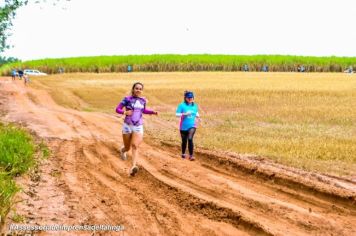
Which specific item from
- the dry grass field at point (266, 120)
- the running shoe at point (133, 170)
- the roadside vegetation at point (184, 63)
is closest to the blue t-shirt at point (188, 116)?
the dry grass field at point (266, 120)

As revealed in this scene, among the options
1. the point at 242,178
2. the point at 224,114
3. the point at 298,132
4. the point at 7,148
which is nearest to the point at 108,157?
the point at 7,148

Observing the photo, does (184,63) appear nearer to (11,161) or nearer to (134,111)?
(134,111)

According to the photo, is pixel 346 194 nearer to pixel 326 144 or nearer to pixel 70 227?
pixel 70 227

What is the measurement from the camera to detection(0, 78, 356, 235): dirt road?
27.2ft

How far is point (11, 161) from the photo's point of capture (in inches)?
455

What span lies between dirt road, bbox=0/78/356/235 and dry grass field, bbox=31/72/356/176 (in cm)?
Answer: 161

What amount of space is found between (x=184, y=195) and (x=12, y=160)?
3.60 meters

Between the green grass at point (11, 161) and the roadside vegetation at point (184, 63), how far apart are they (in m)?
75.5

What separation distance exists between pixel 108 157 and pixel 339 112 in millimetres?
16433

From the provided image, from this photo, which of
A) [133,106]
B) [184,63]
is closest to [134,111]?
[133,106]

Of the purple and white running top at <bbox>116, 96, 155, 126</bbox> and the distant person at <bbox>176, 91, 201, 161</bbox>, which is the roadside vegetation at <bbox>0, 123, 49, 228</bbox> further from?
the distant person at <bbox>176, 91, 201, 161</bbox>

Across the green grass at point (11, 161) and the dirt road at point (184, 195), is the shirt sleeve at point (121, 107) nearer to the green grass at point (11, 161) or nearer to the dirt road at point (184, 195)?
the dirt road at point (184, 195)

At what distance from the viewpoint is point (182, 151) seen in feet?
48.9

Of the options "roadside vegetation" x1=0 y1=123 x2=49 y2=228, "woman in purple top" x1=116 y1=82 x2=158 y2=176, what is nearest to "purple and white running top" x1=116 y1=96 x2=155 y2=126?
"woman in purple top" x1=116 y1=82 x2=158 y2=176
